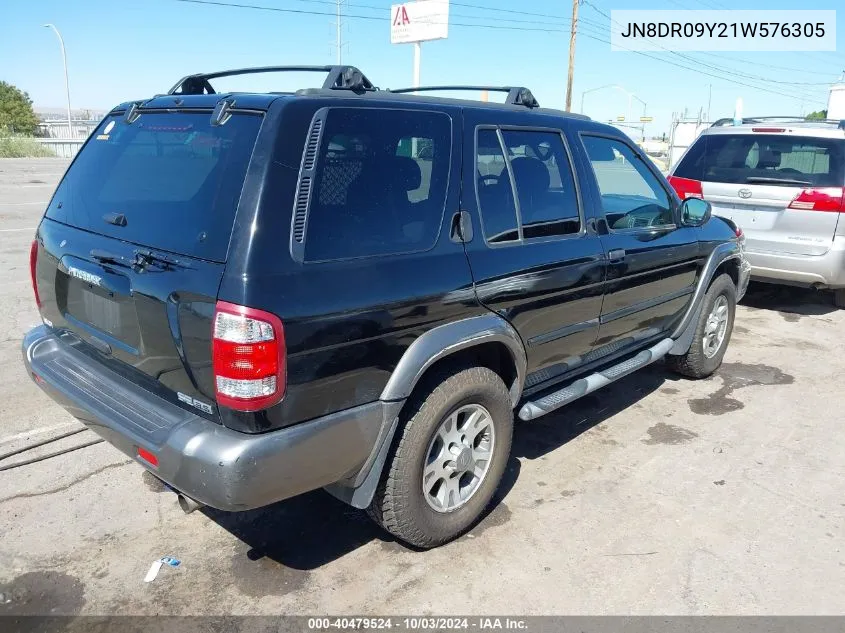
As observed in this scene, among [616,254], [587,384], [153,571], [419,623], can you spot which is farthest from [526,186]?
[153,571]

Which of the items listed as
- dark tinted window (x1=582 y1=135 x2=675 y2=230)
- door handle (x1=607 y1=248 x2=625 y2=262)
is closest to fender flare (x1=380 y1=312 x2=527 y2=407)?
door handle (x1=607 y1=248 x2=625 y2=262)

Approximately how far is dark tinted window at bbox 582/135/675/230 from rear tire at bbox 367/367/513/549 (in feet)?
4.71

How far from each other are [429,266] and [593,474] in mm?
1797

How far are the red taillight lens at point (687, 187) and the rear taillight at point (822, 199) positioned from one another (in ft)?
3.27

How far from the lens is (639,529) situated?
10.8 feet

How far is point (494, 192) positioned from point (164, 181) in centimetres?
144

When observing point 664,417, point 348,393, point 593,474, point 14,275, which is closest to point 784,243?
point 664,417

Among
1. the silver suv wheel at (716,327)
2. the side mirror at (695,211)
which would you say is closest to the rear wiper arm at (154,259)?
the side mirror at (695,211)

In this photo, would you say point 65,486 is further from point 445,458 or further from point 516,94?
point 516,94

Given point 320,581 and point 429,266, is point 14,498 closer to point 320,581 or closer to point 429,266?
point 320,581

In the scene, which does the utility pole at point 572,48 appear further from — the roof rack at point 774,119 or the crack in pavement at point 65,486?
the crack in pavement at point 65,486

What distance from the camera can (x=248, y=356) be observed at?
2230 millimetres

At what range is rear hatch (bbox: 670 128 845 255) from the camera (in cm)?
660

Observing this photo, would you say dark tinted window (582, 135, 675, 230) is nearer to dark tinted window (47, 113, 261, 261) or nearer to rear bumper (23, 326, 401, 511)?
rear bumper (23, 326, 401, 511)
